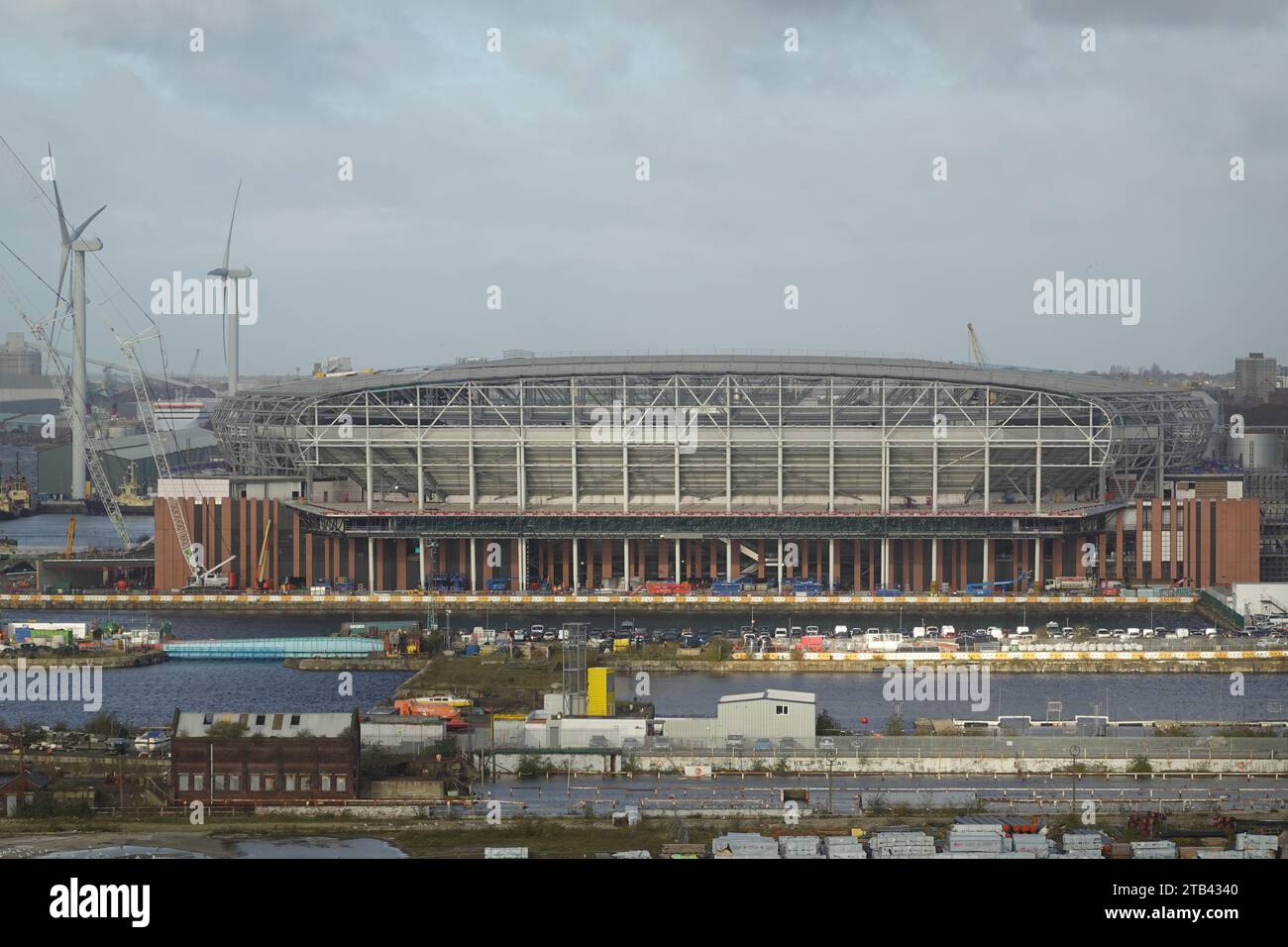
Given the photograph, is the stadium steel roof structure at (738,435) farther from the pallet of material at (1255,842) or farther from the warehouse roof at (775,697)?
the pallet of material at (1255,842)

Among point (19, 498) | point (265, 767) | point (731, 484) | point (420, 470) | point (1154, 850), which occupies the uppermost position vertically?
point (420, 470)

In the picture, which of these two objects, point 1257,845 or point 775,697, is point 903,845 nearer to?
point 1257,845

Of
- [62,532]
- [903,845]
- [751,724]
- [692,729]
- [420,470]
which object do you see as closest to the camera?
[903,845]

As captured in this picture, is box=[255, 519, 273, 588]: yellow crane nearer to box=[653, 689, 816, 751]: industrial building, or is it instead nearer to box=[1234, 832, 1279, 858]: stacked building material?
box=[653, 689, 816, 751]: industrial building

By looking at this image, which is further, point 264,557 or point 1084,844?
point 264,557

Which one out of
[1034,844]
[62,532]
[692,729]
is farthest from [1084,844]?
[62,532]

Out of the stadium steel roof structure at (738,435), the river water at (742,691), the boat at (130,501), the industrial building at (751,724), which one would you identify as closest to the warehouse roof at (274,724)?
the industrial building at (751,724)
